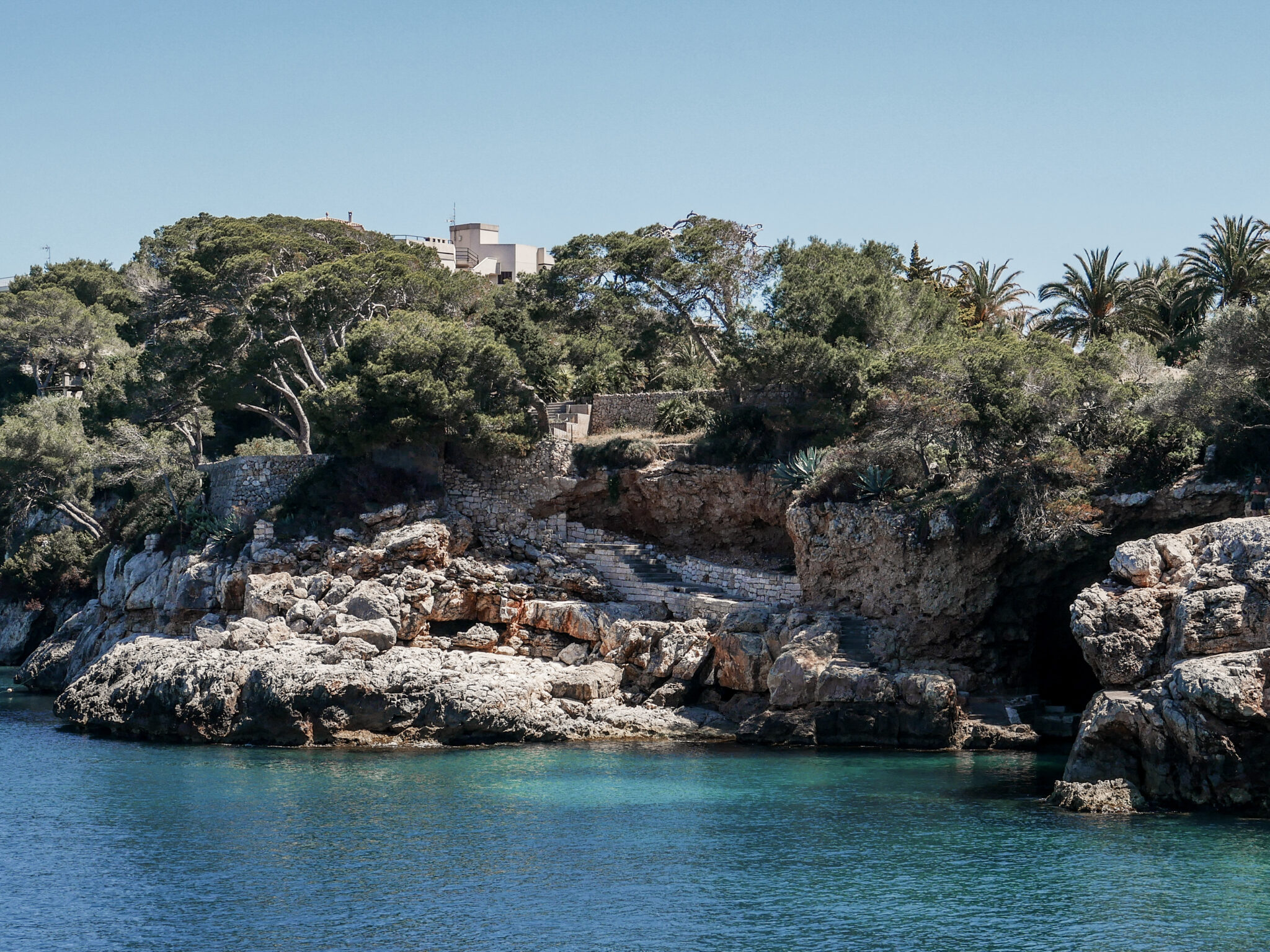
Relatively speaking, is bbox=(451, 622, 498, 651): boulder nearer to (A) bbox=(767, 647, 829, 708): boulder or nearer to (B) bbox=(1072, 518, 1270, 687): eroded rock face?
(A) bbox=(767, 647, 829, 708): boulder

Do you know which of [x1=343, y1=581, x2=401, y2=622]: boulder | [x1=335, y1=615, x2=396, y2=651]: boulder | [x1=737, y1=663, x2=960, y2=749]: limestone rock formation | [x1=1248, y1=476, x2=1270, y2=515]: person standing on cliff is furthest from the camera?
[x1=343, y1=581, x2=401, y2=622]: boulder

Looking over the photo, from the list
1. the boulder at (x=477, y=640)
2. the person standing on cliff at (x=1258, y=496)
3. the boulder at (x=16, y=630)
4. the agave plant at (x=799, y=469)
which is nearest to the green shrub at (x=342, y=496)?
the boulder at (x=477, y=640)

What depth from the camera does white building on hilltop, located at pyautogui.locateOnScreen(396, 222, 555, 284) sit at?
2931 inches

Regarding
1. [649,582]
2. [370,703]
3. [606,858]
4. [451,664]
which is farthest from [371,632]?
[606,858]

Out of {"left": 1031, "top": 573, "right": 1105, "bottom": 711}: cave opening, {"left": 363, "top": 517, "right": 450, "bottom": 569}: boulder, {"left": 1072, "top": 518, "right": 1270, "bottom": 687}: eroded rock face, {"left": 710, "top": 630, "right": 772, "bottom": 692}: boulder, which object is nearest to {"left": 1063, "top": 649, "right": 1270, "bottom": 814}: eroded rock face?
{"left": 1072, "top": 518, "right": 1270, "bottom": 687}: eroded rock face

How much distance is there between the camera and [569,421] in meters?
43.1

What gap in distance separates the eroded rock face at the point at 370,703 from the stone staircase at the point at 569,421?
29.8 ft

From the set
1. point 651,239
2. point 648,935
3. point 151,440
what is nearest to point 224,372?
point 151,440

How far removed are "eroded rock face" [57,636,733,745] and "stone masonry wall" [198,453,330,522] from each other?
7.38 meters

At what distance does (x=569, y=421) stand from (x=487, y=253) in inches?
1393

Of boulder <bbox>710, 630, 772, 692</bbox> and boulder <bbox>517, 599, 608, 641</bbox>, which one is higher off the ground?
boulder <bbox>517, 599, 608, 641</bbox>

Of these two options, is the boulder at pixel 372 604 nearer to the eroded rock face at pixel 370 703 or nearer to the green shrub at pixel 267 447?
the eroded rock face at pixel 370 703

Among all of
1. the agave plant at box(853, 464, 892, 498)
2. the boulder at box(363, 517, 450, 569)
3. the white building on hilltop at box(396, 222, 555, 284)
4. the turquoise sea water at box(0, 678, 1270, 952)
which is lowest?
the turquoise sea water at box(0, 678, 1270, 952)

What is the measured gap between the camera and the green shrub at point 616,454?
40406 millimetres
